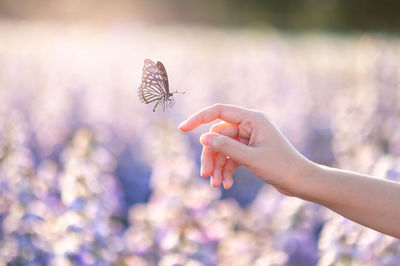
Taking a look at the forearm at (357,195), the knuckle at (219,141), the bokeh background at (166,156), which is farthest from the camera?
the bokeh background at (166,156)

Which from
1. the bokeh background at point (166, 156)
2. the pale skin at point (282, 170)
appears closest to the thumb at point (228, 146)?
the pale skin at point (282, 170)

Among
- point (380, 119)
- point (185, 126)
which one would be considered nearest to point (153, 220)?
point (185, 126)

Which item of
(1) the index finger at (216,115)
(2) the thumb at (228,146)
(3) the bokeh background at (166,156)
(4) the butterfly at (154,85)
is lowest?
(3) the bokeh background at (166,156)

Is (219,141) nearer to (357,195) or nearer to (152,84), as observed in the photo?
(152,84)

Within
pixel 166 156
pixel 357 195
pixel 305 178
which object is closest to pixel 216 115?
pixel 305 178

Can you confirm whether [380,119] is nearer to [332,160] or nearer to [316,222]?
[332,160]

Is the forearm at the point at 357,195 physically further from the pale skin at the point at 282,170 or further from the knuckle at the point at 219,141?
the knuckle at the point at 219,141

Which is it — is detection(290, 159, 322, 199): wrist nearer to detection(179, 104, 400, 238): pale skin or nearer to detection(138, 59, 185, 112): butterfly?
detection(179, 104, 400, 238): pale skin
